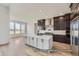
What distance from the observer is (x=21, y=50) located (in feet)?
8.24

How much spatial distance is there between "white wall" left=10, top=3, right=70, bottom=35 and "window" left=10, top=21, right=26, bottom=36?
0.09 meters

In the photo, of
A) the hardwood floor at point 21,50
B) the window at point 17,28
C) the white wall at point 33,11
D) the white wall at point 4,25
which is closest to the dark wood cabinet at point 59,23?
the white wall at point 33,11

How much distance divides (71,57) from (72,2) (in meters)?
1.11

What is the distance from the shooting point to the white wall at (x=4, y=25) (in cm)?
247

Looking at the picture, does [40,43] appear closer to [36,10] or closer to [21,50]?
[21,50]

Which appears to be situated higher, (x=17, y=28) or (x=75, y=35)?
(x=17, y=28)

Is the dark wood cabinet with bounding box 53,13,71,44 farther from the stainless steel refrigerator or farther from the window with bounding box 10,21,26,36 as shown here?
the window with bounding box 10,21,26,36

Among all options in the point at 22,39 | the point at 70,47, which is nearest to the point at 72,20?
the point at 70,47

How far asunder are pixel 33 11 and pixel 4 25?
703 millimetres

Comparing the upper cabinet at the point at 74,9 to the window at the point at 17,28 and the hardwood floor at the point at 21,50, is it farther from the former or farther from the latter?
the window at the point at 17,28

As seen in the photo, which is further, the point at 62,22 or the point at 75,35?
the point at 62,22

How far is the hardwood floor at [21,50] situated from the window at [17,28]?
0.16 metres

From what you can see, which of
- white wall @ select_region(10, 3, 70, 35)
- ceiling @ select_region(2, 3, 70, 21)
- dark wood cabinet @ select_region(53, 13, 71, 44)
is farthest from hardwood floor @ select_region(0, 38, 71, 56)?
ceiling @ select_region(2, 3, 70, 21)

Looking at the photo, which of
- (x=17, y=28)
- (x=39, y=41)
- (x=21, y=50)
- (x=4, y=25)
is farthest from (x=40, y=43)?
(x=4, y=25)
